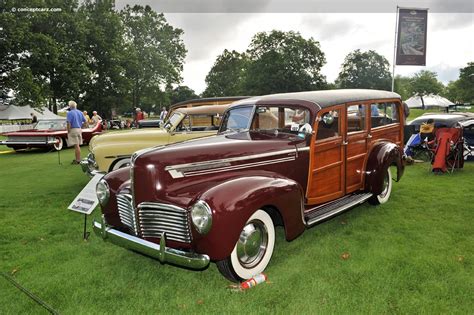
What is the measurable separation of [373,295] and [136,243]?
85.1 inches

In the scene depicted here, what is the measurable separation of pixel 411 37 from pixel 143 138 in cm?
1614

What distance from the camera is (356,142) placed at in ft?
17.1

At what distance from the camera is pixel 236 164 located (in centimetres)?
379

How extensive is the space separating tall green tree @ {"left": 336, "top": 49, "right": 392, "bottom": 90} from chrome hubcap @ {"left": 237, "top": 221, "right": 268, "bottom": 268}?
190ft

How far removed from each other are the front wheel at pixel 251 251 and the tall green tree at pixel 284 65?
155ft

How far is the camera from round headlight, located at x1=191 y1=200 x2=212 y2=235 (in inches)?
120

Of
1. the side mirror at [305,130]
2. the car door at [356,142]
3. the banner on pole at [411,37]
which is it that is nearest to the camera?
the side mirror at [305,130]

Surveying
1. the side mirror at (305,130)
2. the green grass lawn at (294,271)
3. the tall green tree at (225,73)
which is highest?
the tall green tree at (225,73)

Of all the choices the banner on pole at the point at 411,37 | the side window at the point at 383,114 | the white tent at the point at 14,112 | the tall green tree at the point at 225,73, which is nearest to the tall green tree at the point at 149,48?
the white tent at the point at 14,112

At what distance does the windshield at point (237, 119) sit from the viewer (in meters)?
4.89

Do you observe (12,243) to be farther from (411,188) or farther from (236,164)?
(411,188)

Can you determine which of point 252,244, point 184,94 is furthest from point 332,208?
point 184,94

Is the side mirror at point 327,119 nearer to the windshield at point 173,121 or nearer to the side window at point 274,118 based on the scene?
the side window at point 274,118

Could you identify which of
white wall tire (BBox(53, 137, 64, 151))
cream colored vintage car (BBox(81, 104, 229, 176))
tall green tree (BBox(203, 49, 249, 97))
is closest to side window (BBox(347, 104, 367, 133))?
cream colored vintage car (BBox(81, 104, 229, 176))
